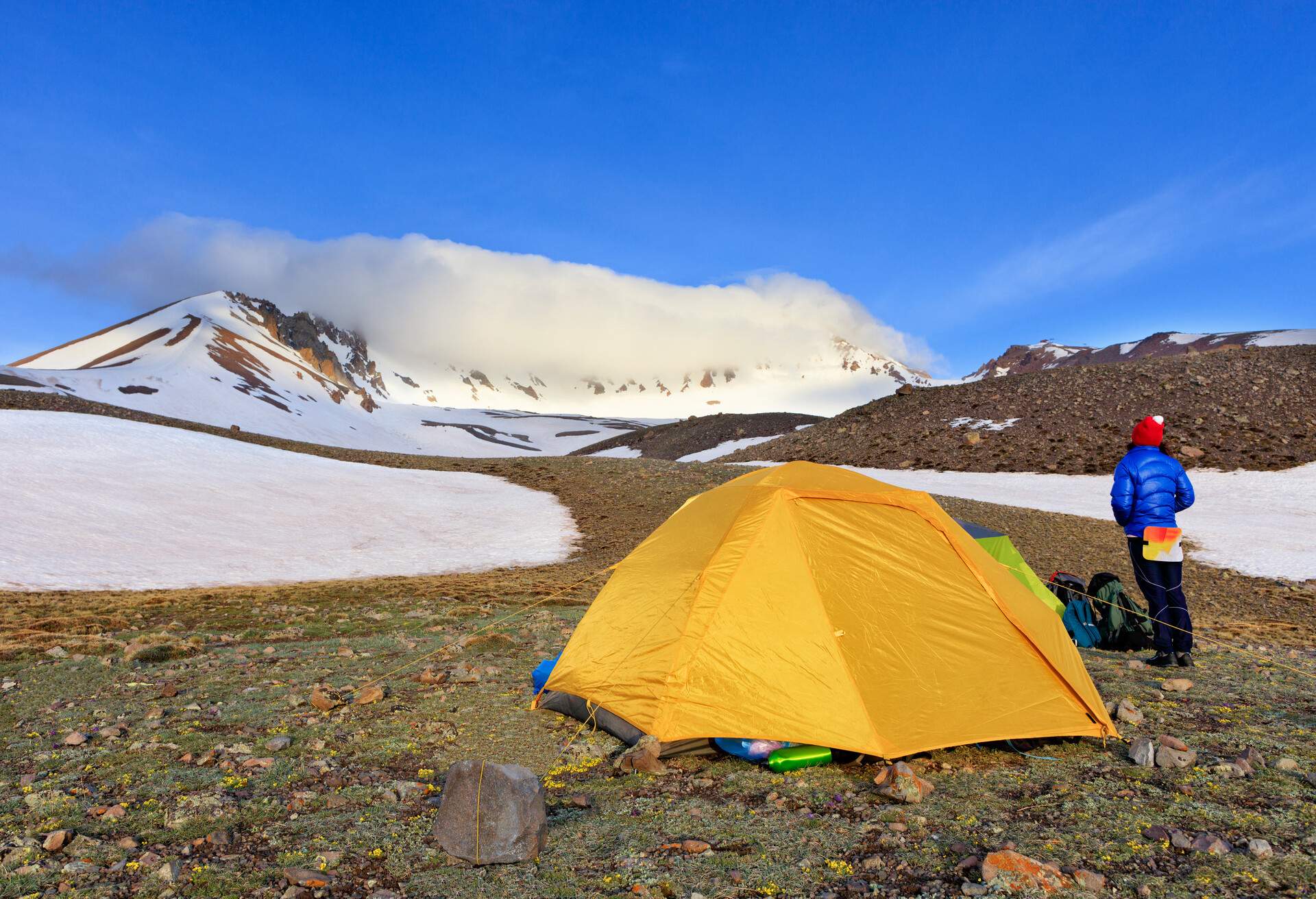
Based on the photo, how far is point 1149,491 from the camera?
8.72 meters

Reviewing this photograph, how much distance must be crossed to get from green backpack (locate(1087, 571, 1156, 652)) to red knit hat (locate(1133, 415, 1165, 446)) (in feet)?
7.53

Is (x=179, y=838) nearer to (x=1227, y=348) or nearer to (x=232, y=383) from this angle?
(x=1227, y=348)

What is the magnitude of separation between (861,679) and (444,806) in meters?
3.39

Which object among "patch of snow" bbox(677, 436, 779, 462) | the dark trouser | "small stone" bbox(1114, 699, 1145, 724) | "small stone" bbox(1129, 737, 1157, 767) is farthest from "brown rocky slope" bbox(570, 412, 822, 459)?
"small stone" bbox(1129, 737, 1157, 767)

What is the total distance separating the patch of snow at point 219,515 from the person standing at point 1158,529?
16.0 m

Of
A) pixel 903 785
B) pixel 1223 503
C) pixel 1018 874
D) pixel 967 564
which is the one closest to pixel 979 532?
pixel 967 564

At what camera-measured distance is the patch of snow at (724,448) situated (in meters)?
61.5

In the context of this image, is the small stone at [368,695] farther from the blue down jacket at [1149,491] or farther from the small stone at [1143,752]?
the blue down jacket at [1149,491]

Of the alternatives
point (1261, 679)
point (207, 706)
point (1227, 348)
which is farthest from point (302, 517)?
point (1227, 348)

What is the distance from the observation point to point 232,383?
303ft

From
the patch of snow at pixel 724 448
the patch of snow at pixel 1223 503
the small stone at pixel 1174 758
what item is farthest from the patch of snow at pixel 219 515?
the patch of snow at pixel 724 448

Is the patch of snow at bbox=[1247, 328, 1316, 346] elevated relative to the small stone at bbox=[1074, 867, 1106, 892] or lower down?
elevated

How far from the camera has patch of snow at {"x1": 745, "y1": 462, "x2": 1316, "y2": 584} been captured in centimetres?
1942

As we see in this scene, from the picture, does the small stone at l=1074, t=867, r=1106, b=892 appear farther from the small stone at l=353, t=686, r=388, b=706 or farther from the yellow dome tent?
the small stone at l=353, t=686, r=388, b=706
